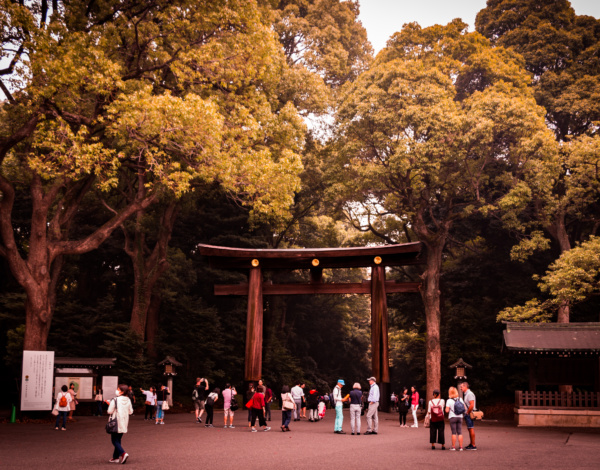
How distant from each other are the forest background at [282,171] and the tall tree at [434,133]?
0.36 ft

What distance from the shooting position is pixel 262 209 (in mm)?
18703

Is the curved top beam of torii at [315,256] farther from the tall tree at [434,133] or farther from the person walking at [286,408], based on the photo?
the tall tree at [434,133]

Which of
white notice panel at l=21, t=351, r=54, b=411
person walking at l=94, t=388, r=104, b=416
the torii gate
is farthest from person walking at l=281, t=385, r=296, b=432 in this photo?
person walking at l=94, t=388, r=104, b=416

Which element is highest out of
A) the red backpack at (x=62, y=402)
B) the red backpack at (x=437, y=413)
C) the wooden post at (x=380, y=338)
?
the wooden post at (x=380, y=338)

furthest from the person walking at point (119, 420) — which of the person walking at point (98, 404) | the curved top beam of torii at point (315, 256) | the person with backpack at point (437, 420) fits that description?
the person walking at point (98, 404)

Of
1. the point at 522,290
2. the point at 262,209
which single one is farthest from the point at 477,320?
the point at 262,209

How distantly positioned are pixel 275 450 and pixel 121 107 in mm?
10210

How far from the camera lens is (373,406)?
50.6 feet

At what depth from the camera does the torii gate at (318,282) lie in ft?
56.0

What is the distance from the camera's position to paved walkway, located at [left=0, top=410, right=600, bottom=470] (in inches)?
373

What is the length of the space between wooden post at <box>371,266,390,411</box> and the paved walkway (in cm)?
151

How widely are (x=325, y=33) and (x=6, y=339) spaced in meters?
24.3

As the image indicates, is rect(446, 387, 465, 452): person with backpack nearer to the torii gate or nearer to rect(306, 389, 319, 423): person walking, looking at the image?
the torii gate

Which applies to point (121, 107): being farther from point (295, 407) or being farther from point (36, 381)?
point (295, 407)
